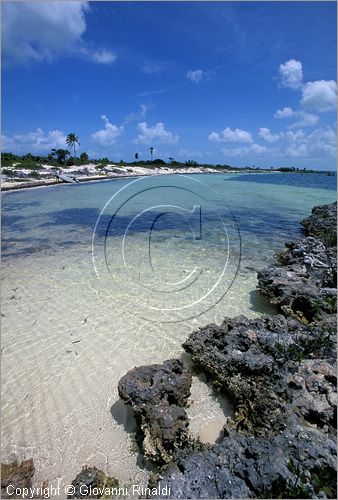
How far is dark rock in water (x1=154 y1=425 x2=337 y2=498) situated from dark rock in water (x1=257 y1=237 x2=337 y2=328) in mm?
2786

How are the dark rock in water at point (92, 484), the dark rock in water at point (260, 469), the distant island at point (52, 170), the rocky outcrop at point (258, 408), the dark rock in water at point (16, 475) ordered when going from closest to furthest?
the dark rock in water at point (260, 469) → the rocky outcrop at point (258, 408) → the dark rock in water at point (92, 484) → the dark rock in water at point (16, 475) → the distant island at point (52, 170)

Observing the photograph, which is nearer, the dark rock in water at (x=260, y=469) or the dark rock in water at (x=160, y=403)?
the dark rock in water at (x=260, y=469)

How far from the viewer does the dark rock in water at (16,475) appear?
322cm

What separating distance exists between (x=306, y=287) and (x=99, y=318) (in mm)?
4761

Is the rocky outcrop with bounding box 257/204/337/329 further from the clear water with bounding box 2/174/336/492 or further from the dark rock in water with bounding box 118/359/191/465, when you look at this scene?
the dark rock in water with bounding box 118/359/191/465

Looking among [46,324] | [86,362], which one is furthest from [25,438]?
[46,324]

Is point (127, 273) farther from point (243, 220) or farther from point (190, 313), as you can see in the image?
point (243, 220)

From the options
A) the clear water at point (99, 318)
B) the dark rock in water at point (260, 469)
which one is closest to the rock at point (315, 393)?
the dark rock in water at point (260, 469)

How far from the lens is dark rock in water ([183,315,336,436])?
362 centimetres

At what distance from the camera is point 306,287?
6719 mm

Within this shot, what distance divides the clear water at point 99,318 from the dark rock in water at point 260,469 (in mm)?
664
